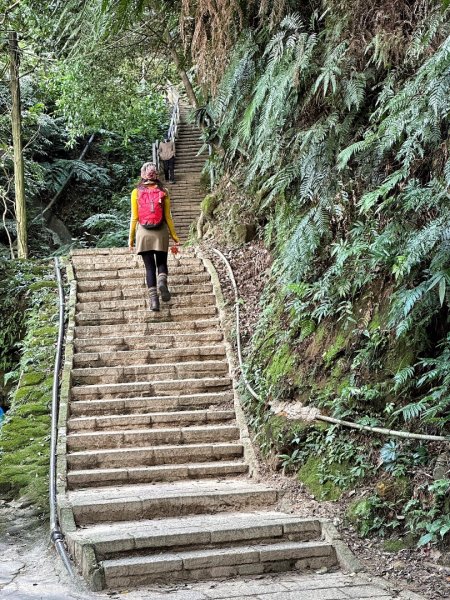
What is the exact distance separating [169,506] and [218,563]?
105 cm

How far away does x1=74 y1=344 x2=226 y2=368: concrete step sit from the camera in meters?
8.68

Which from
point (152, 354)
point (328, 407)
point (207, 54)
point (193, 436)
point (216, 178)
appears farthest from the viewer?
point (216, 178)

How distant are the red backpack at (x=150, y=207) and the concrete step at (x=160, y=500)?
12.4 feet

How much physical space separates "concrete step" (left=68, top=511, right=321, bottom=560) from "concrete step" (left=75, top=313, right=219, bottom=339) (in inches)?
154

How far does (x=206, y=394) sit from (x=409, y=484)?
3239 mm

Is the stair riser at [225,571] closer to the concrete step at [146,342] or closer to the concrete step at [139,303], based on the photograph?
the concrete step at [146,342]

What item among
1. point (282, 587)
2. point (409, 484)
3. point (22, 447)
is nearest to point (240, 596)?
point (282, 587)

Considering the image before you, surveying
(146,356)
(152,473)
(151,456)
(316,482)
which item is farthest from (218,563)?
(146,356)

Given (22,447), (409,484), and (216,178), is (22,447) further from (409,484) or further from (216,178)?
(216,178)

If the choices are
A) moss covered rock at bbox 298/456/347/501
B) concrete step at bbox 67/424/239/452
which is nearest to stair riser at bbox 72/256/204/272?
concrete step at bbox 67/424/239/452

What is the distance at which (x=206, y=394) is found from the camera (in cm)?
802

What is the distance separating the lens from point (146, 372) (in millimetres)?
8445

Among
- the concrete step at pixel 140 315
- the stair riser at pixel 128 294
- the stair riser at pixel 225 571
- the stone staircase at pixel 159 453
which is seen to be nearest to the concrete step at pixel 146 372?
the stone staircase at pixel 159 453

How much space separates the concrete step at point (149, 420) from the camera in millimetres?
7445
